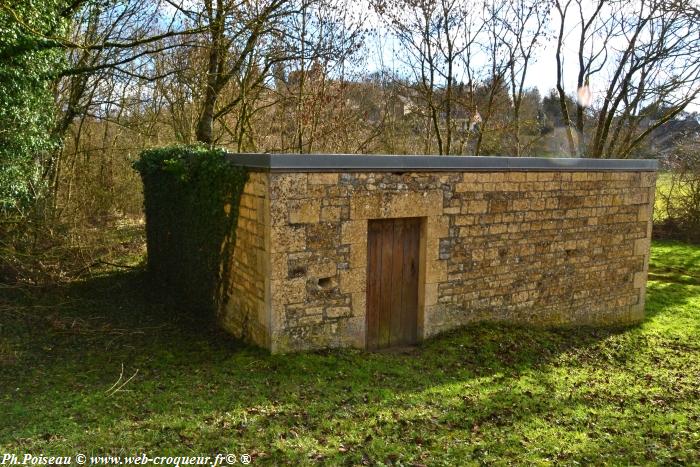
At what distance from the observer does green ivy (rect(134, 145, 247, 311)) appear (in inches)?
302

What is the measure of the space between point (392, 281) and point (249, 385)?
8.57 feet

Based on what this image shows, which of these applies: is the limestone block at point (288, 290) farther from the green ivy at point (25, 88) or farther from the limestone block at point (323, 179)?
the green ivy at point (25, 88)

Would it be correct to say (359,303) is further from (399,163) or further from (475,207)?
(475,207)

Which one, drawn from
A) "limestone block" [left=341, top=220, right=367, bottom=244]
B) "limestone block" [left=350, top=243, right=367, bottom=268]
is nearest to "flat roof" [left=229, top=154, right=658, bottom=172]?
"limestone block" [left=341, top=220, right=367, bottom=244]

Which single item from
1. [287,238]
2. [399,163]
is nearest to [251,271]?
[287,238]

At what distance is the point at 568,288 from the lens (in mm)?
9430

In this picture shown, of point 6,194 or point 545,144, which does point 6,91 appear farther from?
point 545,144

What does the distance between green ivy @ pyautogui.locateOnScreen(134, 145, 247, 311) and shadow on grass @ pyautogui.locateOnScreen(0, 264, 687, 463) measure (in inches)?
21.1

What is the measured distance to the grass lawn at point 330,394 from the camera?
4.89 m

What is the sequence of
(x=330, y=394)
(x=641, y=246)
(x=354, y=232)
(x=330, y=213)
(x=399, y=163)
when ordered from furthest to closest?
(x=641, y=246) → (x=399, y=163) → (x=354, y=232) → (x=330, y=213) → (x=330, y=394)

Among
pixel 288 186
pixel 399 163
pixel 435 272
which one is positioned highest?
pixel 399 163

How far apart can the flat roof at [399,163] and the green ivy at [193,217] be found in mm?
579

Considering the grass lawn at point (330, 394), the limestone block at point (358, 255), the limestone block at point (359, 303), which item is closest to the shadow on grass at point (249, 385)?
the grass lawn at point (330, 394)

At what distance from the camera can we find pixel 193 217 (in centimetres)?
845
